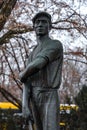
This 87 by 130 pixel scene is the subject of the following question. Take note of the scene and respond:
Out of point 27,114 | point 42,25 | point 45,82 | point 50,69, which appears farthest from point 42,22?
point 27,114

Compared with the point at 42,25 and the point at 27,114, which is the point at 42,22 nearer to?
the point at 42,25

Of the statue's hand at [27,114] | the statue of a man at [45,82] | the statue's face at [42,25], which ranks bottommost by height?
the statue's hand at [27,114]

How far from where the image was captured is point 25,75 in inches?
210

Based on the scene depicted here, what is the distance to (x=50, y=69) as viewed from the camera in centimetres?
537

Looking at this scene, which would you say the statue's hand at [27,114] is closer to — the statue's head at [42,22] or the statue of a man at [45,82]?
the statue of a man at [45,82]

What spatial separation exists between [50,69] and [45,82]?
0.19 m

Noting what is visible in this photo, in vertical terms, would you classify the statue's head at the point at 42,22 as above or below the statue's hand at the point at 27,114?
above

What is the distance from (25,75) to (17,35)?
1220 centimetres

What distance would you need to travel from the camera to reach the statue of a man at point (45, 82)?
526cm

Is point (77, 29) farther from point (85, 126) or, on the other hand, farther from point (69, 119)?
point (85, 126)

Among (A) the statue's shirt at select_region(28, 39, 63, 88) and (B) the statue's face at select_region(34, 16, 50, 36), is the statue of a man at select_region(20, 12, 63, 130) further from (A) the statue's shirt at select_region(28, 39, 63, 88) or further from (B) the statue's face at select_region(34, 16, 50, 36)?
(B) the statue's face at select_region(34, 16, 50, 36)

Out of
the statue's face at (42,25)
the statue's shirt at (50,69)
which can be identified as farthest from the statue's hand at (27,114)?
the statue's face at (42,25)

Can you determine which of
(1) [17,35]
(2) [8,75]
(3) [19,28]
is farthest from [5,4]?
(2) [8,75]

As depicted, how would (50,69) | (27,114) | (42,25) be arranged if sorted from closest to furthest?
(27,114) → (50,69) → (42,25)
